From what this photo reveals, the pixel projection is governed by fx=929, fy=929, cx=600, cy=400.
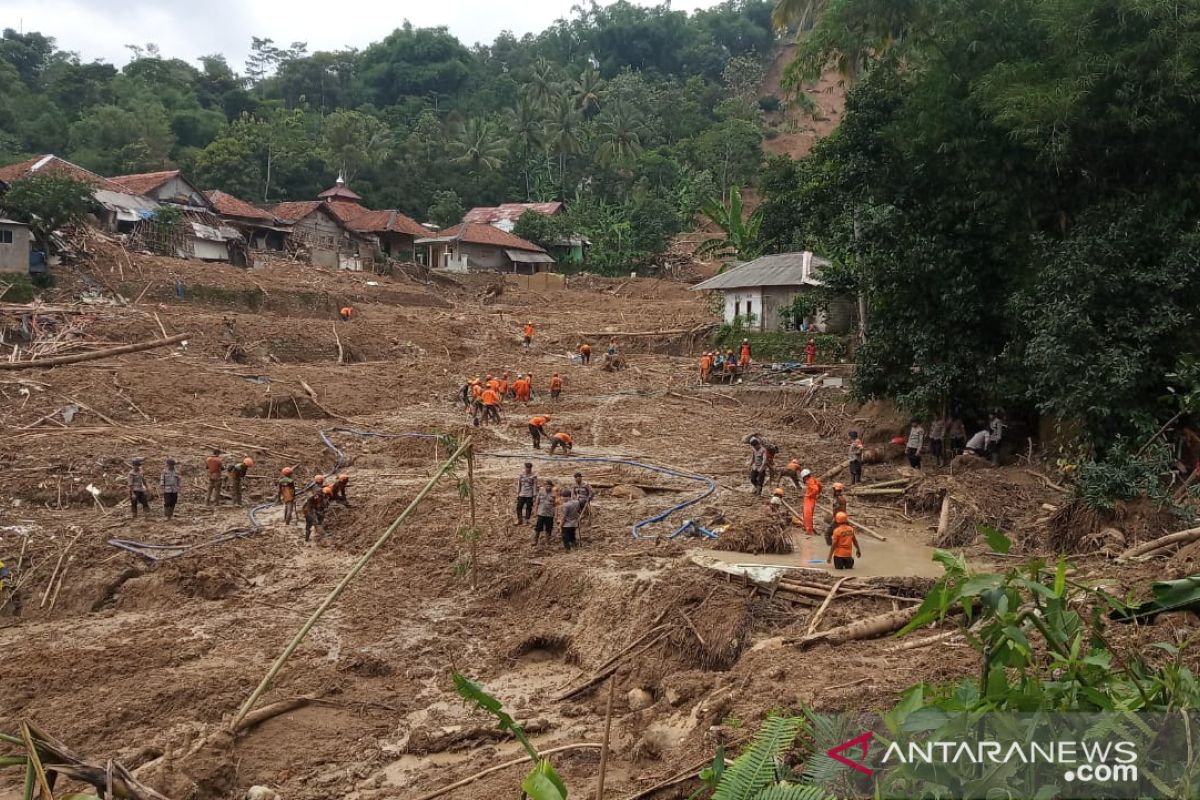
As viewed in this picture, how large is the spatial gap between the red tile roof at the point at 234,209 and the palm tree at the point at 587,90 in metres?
33.8

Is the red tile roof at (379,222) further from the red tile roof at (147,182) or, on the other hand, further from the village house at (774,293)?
the village house at (774,293)

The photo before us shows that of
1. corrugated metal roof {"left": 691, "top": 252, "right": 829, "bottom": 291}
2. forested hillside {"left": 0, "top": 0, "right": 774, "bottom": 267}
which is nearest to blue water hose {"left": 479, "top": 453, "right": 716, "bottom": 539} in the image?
corrugated metal roof {"left": 691, "top": 252, "right": 829, "bottom": 291}

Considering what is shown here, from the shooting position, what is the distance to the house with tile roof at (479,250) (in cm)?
5109

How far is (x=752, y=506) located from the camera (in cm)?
1592

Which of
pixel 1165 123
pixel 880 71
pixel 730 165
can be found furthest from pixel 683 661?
pixel 730 165

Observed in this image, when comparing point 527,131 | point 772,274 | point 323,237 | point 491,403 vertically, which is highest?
point 527,131

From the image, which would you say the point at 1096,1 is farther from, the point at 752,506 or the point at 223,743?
the point at 223,743

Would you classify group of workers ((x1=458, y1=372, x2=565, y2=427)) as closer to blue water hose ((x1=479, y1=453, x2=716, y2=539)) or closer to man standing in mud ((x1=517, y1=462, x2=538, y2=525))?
blue water hose ((x1=479, y1=453, x2=716, y2=539))

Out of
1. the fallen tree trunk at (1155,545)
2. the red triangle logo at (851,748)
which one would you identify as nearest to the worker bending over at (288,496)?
the fallen tree trunk at (1155,545)

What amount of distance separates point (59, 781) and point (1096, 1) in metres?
16.5

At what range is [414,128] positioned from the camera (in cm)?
7256

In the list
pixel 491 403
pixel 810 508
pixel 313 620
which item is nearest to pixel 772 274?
pixel 491 403

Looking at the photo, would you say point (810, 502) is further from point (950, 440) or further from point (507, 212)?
point (507, 212)

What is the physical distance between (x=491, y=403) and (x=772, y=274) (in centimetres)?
1453
